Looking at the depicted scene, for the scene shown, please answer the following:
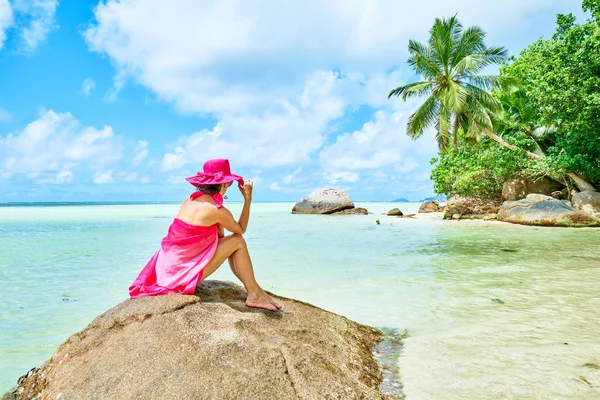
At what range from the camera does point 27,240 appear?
14.6 meters

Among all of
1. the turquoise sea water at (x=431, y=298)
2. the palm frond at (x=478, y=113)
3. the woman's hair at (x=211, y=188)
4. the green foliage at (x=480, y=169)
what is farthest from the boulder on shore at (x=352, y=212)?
the woman's hair at (x=211, y=188)

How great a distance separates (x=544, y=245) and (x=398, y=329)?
877cm

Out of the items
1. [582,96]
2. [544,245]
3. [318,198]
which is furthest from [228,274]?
[318,198]

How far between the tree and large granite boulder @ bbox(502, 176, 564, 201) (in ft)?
13.7

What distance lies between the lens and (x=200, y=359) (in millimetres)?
2541

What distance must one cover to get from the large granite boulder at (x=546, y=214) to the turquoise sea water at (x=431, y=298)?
155 inches

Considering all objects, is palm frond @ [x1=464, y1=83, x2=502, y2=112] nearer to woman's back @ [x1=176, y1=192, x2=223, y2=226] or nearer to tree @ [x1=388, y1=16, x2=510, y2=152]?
tree @ [x1=388, y1=16, x2=510, y2=152]

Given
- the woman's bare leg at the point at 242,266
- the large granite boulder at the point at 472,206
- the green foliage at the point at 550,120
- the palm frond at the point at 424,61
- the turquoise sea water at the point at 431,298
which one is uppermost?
the palm frond at the point at 424,61

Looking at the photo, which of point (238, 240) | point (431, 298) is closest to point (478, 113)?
point (431, 298)

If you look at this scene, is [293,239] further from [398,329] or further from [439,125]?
[439,125]

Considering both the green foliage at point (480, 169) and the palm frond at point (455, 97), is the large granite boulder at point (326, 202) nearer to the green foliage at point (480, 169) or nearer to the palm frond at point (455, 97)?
the green foliage at point (480, 169)

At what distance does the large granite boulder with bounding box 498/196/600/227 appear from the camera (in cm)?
1606

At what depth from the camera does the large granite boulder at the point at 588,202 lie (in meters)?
17.6

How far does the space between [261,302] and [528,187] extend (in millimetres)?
22754
